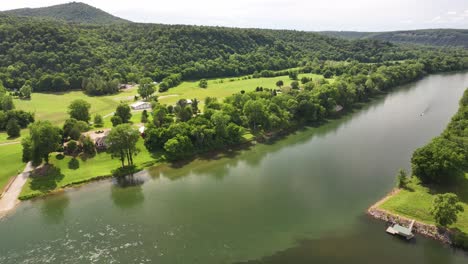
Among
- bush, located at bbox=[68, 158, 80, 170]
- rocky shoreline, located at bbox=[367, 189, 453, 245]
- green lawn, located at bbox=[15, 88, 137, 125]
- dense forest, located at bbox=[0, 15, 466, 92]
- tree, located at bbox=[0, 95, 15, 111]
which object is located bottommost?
rocky shoreline, located at bbox=[367, 189, 453, 245]

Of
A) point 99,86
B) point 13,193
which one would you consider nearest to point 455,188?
point 13,193

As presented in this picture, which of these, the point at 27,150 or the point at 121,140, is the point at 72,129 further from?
the point at 121,140

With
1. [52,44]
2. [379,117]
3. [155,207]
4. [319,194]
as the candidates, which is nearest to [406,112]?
[379,117]

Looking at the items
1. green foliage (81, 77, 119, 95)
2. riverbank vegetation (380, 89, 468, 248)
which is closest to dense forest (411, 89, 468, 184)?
A: riverbank vegetation (380, 89, 468, 248)

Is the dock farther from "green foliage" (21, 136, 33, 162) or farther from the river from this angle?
"green foliage" (21, 136, 33, 162)

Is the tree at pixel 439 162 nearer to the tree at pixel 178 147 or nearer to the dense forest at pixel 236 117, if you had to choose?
the dense forest at pixel 236 117

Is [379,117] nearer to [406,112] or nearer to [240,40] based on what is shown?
[406,112]
